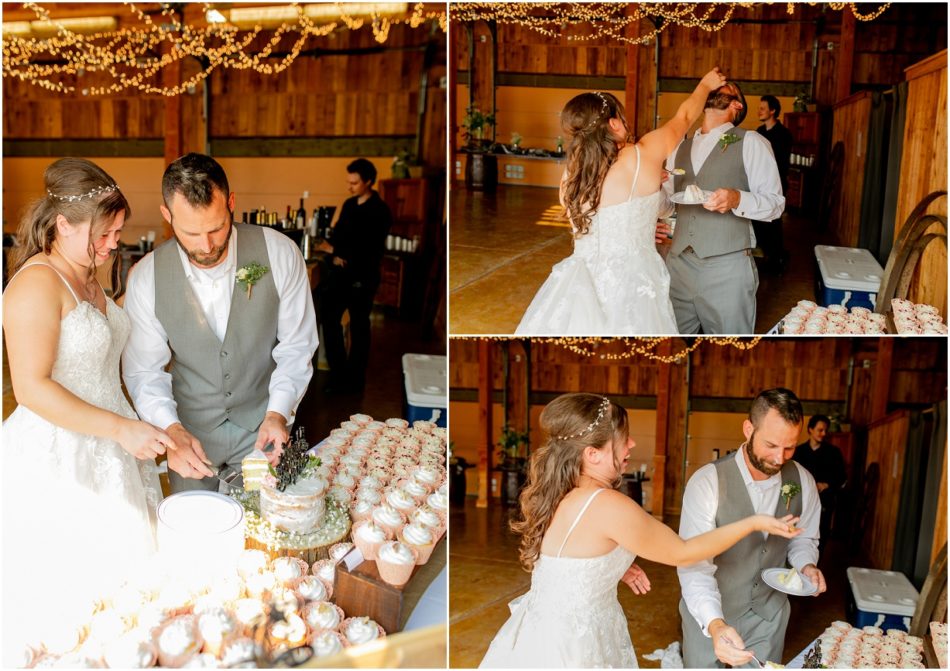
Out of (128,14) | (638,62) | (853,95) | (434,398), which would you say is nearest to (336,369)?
(434,398)

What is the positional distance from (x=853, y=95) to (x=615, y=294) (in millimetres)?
865

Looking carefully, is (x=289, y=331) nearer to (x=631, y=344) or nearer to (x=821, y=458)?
(x=631, y=344)

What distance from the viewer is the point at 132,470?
246cm

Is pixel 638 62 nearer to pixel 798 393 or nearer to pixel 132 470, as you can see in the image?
pixel 798 393

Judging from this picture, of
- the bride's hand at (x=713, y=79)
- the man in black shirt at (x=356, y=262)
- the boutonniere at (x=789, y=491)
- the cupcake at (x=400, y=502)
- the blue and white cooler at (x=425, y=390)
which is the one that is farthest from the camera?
the man in black shirt at (x=356, y=262)

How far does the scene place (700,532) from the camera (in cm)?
276

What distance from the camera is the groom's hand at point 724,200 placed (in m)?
2.46

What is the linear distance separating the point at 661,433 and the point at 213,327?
4.77ft

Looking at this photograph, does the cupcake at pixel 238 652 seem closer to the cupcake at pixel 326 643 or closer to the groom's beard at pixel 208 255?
the cupcake at pixel 326 643

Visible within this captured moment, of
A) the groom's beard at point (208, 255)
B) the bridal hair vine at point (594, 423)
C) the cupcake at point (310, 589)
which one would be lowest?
the cupcake at point (310, 589)

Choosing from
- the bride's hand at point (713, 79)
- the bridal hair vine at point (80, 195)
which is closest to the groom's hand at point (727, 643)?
the bride's hand at point (713, 79)

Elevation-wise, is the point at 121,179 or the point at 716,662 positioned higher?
the point at 121,179

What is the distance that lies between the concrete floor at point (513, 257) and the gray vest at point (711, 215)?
0.44 ft

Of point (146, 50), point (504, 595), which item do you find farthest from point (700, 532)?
point (146, 50)
